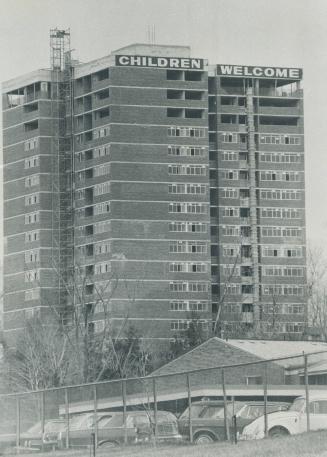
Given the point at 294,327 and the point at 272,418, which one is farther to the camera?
the point at 294,327

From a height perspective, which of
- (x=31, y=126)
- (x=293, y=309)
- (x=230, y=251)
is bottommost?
(x=293, y=309)

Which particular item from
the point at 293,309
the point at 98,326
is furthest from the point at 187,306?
the point at 293,309

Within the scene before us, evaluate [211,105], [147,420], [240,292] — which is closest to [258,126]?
[211,105]

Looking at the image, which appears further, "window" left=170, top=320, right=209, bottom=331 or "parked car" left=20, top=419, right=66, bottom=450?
"window" left=170, top=320, right=209, bottom=331

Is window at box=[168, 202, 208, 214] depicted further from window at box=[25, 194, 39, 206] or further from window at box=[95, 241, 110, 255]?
window at box=[25, 194, 39, 206]

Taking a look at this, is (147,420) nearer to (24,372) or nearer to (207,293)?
(24,372)

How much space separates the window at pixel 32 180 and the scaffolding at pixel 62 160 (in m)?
1.93

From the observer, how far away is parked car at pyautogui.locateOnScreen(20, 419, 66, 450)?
3897 cm

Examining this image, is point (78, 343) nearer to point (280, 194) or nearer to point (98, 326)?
point (98, 326)

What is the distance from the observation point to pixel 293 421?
33.1 metres

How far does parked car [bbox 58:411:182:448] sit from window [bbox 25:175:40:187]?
386 ft

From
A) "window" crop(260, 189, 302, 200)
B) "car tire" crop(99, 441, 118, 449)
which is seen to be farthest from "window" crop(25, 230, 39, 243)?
"car tire" crop(99, 441, 118, 449)

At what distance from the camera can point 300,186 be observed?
15812 cm

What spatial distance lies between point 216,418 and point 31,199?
123 m
